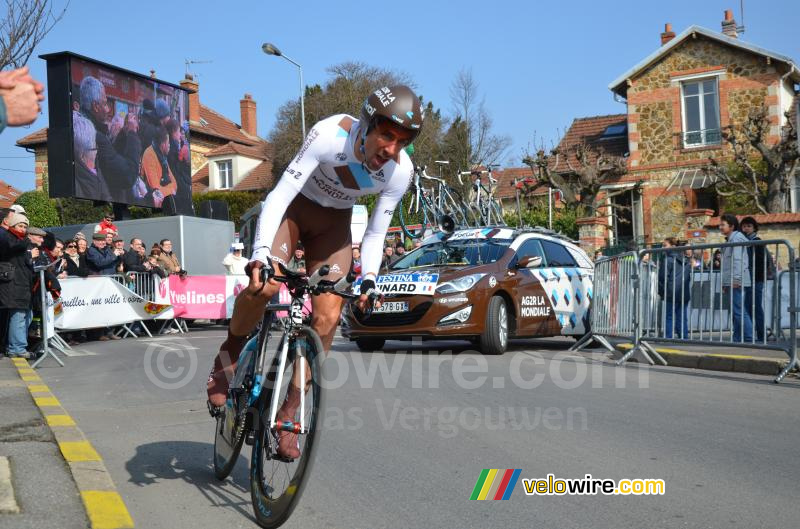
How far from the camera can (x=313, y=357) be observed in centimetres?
399

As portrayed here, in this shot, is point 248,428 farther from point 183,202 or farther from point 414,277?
point 183,202

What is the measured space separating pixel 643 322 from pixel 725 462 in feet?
20.0

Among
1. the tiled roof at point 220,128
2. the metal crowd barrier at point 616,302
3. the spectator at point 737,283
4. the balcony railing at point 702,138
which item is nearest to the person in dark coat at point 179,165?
the metal crowd barrier at point 616,302

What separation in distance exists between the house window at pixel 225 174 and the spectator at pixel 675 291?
5659 cm

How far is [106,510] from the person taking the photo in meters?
4.24

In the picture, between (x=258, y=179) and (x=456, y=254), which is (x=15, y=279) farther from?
(x=258, y=179)

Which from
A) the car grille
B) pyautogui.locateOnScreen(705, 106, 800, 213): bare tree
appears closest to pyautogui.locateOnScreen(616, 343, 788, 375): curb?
the car grille

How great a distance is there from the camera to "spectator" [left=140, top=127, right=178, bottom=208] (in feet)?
91.2

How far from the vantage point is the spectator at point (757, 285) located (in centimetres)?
980

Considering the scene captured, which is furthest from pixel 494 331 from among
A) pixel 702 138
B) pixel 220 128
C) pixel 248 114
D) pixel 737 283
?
pixel 248 114

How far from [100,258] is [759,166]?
982 inches

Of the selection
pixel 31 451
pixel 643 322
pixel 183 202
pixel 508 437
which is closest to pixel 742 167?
pixel 183 202

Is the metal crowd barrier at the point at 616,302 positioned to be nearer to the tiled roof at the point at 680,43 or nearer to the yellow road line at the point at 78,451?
the yellow road line at the point at 78,451

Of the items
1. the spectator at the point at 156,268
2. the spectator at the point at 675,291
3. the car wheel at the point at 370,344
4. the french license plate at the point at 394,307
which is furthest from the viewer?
the spectator at the point at 156,268
